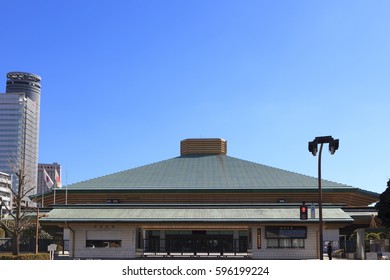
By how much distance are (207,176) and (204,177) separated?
0.59 metres

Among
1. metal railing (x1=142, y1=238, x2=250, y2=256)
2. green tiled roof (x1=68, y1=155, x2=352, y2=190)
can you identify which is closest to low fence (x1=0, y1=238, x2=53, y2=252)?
metal railing (x1=142, y1=238, x2=250, y2=256)

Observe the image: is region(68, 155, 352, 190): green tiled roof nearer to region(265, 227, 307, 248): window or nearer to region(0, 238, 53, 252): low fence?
region(0, 238, 53, 252): low fence

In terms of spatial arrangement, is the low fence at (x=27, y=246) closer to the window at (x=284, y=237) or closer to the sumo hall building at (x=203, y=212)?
the sumo hall building at (x=203, y=212)

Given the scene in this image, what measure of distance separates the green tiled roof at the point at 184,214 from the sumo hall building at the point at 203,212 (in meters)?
0.09

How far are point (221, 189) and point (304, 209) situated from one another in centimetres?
2801

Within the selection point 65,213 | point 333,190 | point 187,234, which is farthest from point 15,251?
point 333,190

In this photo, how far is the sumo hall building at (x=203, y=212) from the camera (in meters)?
49.9

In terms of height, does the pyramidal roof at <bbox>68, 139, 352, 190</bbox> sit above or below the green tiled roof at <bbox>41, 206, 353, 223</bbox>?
above

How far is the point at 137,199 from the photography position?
65.8m

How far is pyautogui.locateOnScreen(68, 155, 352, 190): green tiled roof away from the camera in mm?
66000

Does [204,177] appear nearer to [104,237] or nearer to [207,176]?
[207,176]

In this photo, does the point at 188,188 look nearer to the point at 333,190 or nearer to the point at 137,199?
the point at 137,199

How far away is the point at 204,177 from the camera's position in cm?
6950
